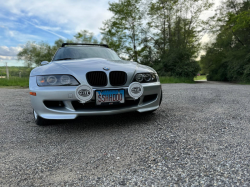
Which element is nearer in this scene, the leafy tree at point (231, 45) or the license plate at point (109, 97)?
the license plate at point (109, 97)

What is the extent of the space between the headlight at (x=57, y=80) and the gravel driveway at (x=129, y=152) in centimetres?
70

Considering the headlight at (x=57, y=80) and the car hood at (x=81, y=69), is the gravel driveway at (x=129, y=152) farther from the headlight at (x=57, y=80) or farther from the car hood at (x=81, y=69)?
the car hood at (x=81, y=69)

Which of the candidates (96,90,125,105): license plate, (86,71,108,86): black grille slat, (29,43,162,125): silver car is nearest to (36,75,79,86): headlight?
(29,43,162,125): silver car

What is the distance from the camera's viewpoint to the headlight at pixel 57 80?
7.86ft

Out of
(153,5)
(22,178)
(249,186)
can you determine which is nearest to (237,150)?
(249,186)

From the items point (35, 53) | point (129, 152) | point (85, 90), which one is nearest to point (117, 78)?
point (85, 90)

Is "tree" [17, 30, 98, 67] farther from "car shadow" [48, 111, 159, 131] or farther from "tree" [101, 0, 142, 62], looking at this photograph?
"car shadow" [48, 111, 159, 131]

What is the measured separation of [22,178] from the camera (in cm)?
148

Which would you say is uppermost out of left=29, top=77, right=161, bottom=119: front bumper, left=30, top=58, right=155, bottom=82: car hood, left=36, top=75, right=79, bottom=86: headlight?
left=30, top=58, right=155, bottom=82: car hood

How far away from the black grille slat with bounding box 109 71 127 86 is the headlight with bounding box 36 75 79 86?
0.48m

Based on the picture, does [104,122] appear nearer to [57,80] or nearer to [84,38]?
[57,80]

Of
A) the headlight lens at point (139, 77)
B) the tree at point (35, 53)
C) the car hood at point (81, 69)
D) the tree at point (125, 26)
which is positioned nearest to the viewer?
the car hood at point (81, 69)

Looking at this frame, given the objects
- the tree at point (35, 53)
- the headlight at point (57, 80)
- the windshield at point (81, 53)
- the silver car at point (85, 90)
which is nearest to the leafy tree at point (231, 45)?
the windshield at point (81, 53)

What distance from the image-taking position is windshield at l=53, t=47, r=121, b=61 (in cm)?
352
